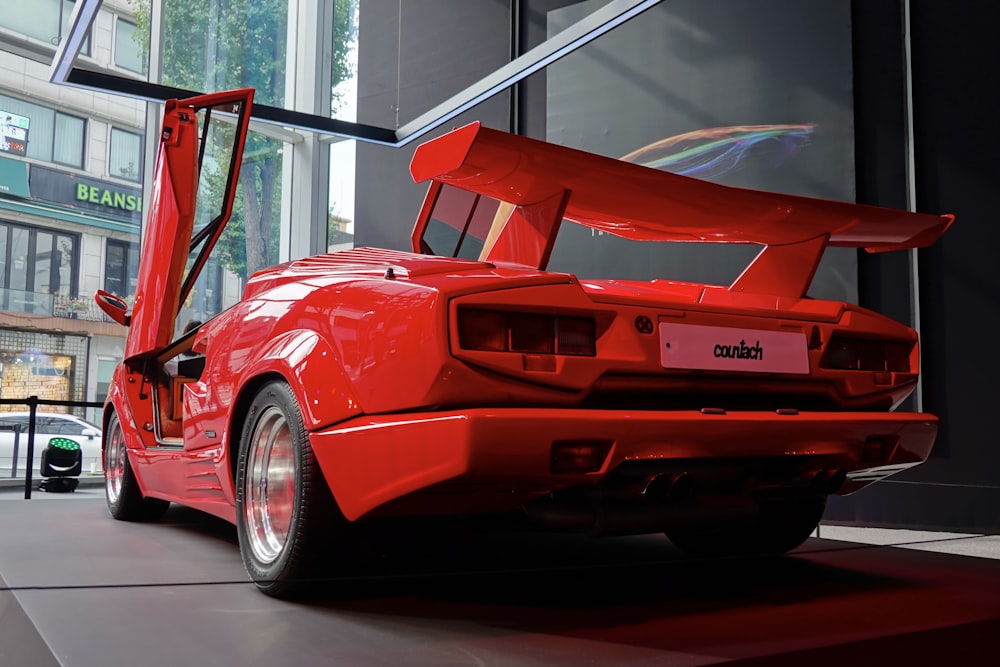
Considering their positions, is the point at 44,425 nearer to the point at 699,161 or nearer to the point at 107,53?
the point at 107,53

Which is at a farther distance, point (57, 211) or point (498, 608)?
point (57, 211)

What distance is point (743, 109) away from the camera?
6.16 m

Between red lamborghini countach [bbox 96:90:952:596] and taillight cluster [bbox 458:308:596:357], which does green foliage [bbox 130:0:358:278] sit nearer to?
red lamborghini countach [bbox 96:90:952:596]

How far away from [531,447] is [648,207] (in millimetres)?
706

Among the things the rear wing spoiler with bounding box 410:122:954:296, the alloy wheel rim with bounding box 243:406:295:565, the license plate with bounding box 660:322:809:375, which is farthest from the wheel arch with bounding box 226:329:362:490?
the license plate with bounding box 660:322:809:375

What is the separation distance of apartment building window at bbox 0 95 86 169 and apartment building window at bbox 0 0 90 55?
589 millimetres

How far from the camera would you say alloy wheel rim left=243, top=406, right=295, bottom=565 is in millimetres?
2114

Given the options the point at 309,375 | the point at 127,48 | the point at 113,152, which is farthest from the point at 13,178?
the point at 309,375

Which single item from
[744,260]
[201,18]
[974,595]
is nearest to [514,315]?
[974,595]

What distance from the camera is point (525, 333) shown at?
70.3 inches

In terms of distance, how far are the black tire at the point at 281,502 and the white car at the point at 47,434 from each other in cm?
630

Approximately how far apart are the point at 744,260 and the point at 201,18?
6.65 meters

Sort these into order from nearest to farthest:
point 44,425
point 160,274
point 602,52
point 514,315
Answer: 1. point 514,315
2. point 160,274
3. point 602,52
4. point 44,425

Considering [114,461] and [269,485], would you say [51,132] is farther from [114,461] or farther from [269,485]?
[269,485]
